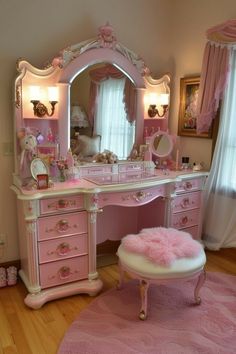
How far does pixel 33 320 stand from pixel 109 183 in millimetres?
1122

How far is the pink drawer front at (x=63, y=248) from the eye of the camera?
2250 mm

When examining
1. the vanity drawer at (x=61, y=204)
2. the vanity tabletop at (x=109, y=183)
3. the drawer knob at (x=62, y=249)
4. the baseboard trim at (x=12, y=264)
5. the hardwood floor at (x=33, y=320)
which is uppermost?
the vanity tabletop at (x=109, y=183)

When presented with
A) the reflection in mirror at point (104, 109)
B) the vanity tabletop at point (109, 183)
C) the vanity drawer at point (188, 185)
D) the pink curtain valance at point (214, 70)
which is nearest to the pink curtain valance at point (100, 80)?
the reflection in mirror at point (104, 109)

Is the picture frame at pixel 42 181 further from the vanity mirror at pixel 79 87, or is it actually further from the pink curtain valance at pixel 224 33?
the pink curtain valance at pixel 224 33

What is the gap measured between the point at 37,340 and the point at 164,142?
2.06 m

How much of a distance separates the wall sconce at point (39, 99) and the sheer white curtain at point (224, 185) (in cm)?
155

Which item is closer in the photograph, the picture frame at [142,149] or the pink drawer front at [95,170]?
the pink drawer front at [95,170]

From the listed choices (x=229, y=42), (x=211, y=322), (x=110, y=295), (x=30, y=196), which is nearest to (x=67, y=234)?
Answer: (x=30, y=196)

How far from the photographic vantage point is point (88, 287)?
2.40m

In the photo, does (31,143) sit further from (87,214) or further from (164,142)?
(164,142)

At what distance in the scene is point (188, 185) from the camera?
289 centimetres

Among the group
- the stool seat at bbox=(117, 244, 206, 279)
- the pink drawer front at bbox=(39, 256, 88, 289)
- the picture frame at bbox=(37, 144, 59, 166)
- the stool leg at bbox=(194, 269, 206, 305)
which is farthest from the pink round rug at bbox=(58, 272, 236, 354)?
the picture frame at bbox=(37, 144, 59, 166)

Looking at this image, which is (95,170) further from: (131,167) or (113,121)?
(113,121)

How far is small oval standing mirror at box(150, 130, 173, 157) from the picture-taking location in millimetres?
3061
